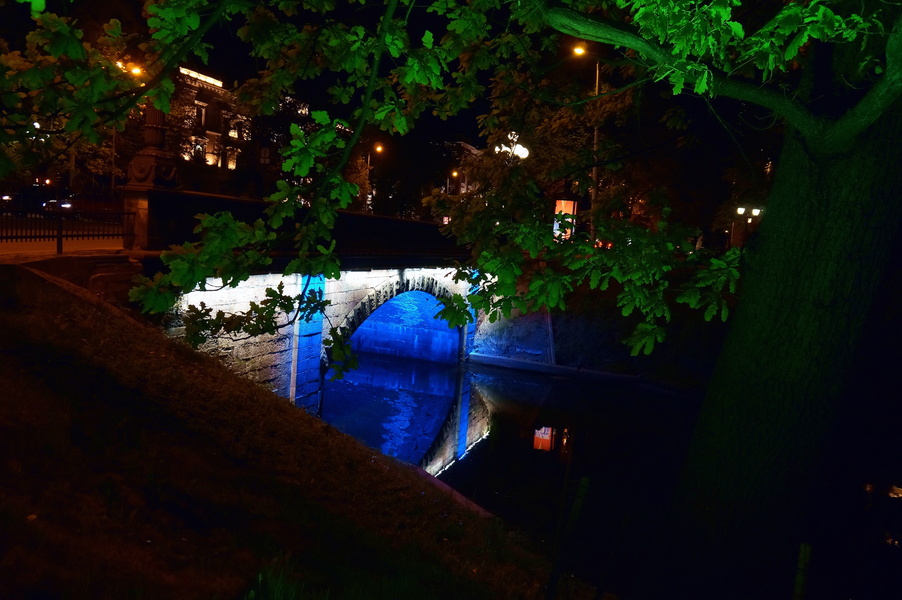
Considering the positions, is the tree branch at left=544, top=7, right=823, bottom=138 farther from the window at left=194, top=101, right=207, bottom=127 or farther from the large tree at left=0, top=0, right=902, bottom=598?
the window at left=194, top=101, right=207, bottom=127

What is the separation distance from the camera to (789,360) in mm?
4117

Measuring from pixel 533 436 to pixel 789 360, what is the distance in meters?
14.3

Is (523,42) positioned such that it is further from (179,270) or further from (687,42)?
(179,270)

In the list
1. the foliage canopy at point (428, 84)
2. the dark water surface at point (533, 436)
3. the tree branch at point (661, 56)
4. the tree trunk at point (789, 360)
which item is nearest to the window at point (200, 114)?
the dark water surface at point (533, 436)

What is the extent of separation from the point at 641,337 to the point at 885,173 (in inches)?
74.9

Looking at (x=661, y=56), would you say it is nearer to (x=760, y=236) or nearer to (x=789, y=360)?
(x=760, y=236)

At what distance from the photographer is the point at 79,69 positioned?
3.33 metres

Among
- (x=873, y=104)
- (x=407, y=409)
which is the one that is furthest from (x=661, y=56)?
(x=407, y=409)

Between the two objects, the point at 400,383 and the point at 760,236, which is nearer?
the point at 760,236

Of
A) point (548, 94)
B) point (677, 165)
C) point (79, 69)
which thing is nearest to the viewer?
point (79, 69)

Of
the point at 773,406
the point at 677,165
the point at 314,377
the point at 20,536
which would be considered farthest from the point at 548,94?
the point at 677,165

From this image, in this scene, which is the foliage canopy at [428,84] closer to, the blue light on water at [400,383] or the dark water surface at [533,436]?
the dark water surface at [533,436]

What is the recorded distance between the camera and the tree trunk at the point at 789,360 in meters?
4.02

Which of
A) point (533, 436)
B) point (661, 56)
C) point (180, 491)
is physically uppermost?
point (661, 56)
